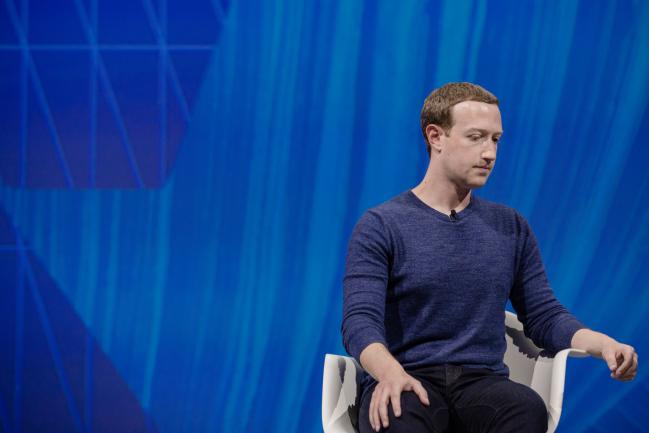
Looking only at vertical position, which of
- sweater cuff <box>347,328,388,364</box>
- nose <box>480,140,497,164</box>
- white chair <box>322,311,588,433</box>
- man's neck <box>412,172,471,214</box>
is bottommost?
white chair <box>322,311,588,433</box>

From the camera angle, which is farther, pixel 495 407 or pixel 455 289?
pixel 455 289

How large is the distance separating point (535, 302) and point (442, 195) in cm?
36

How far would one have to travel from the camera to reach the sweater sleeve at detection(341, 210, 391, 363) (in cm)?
188

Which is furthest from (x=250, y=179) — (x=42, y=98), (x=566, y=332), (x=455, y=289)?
(x=566, y=332)

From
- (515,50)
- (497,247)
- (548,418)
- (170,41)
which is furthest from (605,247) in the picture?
(170,41)

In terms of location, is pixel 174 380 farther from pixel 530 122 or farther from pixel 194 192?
pixel 530 122

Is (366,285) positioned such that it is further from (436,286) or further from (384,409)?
(384,409)

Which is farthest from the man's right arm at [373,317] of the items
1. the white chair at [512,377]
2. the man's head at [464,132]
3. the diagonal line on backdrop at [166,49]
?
the diagonal line on backdrop at [166,49]

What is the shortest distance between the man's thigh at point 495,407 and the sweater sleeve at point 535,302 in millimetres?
200

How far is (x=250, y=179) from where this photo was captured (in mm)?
3021

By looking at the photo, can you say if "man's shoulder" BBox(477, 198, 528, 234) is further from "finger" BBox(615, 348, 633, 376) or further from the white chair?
"finger" BBox(615, 348, 633, 376)

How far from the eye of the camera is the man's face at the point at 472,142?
2049mm

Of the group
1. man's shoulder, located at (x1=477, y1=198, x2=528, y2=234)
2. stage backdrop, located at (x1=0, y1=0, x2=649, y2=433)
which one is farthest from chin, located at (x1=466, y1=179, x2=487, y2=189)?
stage backdrop, located at (x1=0, y1=0, x2=649, y2=433)

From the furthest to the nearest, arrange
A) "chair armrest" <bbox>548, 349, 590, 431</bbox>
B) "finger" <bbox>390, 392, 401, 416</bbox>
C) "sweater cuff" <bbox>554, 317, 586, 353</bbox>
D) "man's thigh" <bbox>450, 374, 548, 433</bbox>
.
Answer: "sweater cuff" <bbox>554, 317, 586, 353</bbox>, "chair armrest" <bbox>548, 349, 590, 431</bbox>, "man's thigh" <bbox>450, 374, 548, 433</bbox>, "finger" <bbox>390, 392, 401, 416</bbox>
